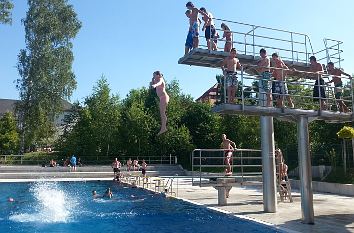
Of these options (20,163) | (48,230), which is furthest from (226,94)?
(20,163)

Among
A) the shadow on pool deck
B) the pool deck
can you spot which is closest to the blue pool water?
the pool deck

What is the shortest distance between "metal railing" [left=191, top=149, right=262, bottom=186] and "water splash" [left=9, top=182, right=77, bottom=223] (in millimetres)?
4859

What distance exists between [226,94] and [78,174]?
26135 millimetres

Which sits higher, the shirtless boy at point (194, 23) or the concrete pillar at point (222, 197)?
the shirtless boy at point (194, 23)

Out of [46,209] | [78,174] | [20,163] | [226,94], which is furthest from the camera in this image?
[20,163]

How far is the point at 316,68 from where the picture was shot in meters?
12.2

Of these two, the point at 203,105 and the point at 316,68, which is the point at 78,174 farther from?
the point at 316,68

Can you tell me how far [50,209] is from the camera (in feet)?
51.4

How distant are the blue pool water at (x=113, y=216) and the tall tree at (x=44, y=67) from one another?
22208mm


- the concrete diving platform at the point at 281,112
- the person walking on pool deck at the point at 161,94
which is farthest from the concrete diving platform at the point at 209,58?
the person walking on pool deck at the point at 161,94

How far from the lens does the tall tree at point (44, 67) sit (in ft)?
133

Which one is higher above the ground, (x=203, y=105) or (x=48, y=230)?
(x=203, y=105)

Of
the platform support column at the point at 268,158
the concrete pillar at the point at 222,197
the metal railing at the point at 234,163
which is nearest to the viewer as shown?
the platform support column at the point at 268,158

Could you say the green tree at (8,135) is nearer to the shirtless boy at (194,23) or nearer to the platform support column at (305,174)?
the shirtless boy at (194,23)
